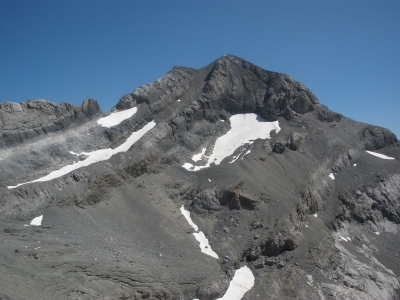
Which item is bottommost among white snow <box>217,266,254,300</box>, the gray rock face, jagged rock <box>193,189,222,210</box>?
white snow <box>217,266,254,300</box>

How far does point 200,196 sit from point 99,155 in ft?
46.3

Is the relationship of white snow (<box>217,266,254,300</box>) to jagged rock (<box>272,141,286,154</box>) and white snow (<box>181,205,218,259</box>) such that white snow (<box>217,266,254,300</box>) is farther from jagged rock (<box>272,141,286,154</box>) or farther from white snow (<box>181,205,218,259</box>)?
jagged rock (<box>272,141,286,154</box>)

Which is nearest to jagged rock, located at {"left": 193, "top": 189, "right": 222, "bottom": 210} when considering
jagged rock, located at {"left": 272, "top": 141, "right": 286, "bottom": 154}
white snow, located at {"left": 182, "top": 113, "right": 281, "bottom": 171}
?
white snow, located at {"left": 182, "top": 113, "right": 281, "bottom": 171}

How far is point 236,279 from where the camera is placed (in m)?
37.3

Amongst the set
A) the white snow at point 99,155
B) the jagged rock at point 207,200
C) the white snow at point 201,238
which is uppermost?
the white snow at point 99,155

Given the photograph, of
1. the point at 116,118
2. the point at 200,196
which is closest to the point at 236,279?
the point at 200,196

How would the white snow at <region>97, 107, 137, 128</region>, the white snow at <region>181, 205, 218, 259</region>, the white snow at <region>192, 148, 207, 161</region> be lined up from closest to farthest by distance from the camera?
1. the white snow at <region>181, 205, 218, 259</region>
2. the white snow at <region>192, 148, 207, 161</region>
3. the white snow at <region>97, 107, 137, 128</region>

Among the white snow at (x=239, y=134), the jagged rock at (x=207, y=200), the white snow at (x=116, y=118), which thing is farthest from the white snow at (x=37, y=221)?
the white snow at (x=239, y=134)

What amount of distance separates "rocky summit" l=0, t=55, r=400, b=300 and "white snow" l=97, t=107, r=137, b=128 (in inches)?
13.3

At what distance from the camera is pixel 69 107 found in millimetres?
53156

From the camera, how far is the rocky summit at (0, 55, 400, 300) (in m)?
33.0

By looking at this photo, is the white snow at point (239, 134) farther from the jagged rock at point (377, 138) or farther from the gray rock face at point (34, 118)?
the gray rock face at point (34, 118)

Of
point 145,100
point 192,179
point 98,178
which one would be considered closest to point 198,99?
point 145,100

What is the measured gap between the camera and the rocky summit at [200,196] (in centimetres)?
3297
